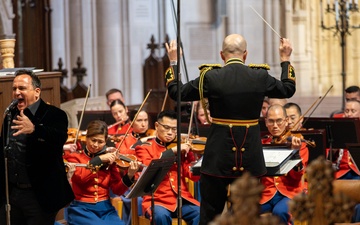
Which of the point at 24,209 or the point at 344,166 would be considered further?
the point at 344,166

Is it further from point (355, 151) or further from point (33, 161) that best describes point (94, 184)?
point (355, 151)

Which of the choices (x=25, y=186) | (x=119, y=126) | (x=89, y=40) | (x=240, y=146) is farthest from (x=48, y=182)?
(x=89, y=40)

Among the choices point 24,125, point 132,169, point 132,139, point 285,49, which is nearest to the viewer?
point 24,125

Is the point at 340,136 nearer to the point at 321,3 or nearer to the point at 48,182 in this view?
the point at 48,182

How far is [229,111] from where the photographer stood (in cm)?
615

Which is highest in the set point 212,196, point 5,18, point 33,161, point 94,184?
point 5,18

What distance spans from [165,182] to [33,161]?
2047 millimetres

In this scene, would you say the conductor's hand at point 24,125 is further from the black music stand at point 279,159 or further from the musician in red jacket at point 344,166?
the musician in red jacket at point 344,166

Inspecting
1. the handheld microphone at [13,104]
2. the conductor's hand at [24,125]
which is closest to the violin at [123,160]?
the handheld microphone at [13,104]

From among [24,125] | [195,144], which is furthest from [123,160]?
[24,125]

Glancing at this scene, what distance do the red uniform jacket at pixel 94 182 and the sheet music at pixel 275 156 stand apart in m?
1.28

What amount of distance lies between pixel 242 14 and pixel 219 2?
24.2 inches

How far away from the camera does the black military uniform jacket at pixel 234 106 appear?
20.1 feet

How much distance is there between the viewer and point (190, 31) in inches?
737
